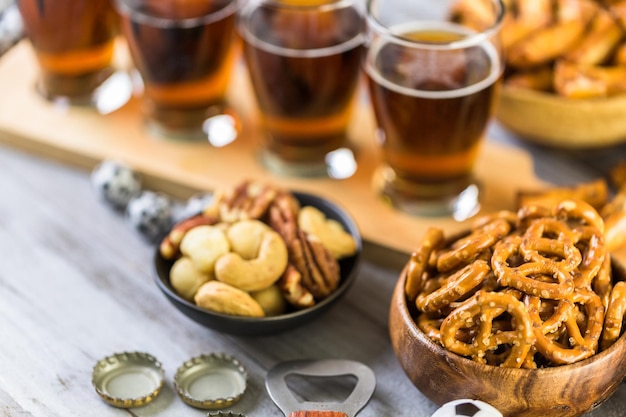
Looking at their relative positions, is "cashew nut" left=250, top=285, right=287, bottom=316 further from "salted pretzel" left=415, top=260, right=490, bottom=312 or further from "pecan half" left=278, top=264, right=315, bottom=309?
"salted pretzel" left=415, top=260, right=490, bottom=312

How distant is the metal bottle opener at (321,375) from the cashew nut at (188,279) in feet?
0.40

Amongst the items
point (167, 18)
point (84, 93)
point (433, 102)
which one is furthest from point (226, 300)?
point (84, 93)

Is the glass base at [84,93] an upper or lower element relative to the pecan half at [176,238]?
lower

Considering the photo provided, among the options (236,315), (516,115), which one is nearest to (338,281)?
(236,315)

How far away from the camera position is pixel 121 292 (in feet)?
3.62

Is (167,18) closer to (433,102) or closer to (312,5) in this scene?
(312,5)

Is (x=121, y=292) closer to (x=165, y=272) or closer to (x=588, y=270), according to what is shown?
(x=165, y=272)

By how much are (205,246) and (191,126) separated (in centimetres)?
37

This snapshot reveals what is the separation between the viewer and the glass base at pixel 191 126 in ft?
4.32

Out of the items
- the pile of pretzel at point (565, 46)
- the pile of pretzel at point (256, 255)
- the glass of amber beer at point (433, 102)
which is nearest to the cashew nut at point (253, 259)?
the pile of pretzel at point (256, 255)

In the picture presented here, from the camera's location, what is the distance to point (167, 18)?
1236mm

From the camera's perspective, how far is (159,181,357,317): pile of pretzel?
972 mm

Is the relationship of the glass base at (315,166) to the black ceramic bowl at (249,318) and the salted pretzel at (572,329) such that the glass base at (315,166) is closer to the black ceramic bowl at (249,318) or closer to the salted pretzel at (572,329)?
the black ceramic bowl at (249,318)

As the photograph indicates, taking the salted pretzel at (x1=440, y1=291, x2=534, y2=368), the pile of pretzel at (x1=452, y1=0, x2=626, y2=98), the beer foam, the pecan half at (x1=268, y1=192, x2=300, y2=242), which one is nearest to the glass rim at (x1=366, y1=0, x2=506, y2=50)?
the beer foam
